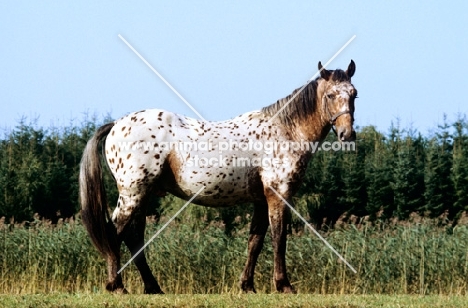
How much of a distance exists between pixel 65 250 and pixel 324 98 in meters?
5.98

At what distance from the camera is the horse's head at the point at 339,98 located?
862 centimetres

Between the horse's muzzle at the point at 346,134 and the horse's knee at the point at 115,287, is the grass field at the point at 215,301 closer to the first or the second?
the horse's knee at the point at 115,287

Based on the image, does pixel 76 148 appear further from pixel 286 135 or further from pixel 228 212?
pixel 286 135

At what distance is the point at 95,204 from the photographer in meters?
8.74

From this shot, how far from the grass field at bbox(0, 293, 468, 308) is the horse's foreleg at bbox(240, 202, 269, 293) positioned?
3.56 feet

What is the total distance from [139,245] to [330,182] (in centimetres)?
2030

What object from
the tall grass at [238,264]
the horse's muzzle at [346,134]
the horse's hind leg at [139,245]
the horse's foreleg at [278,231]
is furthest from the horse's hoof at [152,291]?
the horse's muzzle at [346,134]

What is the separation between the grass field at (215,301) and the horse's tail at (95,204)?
0.86 m

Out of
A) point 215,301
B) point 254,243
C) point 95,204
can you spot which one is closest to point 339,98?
point 254,243

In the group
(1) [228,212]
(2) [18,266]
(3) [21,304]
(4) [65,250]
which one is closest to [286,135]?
(3) [21,304]

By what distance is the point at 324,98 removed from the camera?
351 inches

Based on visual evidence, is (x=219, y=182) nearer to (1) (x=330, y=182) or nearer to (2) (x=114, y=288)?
(2) (x=114, y=288)

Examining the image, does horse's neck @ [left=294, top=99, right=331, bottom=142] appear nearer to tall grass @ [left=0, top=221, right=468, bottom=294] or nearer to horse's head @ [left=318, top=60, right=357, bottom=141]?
horse's head @ [left=318, top=60, right=357, bottom=141]

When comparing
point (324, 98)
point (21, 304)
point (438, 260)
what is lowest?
point (21, 304)
